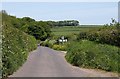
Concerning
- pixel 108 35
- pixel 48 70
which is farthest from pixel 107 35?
pixel 48 70

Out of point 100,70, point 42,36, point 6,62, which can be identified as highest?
point 6,62

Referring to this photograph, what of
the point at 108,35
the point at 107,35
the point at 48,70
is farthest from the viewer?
the point at 107,35

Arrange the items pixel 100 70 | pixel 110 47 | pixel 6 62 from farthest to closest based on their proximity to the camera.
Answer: pixel 110 47 → pixel 100 70 → pixel 6 62

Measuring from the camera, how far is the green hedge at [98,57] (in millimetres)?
21734

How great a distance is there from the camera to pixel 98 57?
23.4m

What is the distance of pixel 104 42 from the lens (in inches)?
1075

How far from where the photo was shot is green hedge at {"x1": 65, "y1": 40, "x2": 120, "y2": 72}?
21.7 meters

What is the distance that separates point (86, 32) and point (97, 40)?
362 centimetres

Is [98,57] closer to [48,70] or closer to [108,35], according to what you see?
[108,35]

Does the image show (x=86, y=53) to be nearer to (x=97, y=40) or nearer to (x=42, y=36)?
(x=97, y=40)

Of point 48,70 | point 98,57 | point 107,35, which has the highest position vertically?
point 107,35

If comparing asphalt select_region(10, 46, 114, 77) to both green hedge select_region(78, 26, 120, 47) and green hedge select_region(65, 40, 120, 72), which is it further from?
green hedge select_region(78, 26, 120, 47)

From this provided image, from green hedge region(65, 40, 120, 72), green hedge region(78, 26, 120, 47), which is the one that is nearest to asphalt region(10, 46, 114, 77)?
green hedge region(65, 40, 120, 72)

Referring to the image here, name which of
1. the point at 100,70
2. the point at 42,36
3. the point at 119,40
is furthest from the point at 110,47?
the point at 42,36
